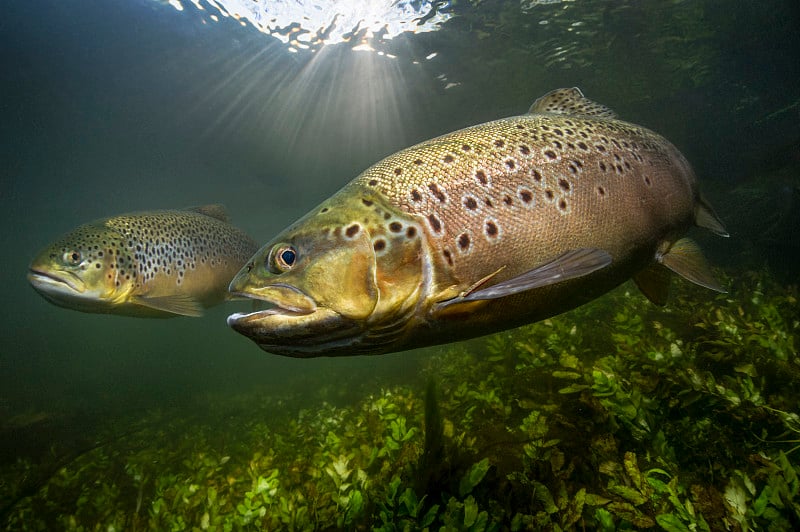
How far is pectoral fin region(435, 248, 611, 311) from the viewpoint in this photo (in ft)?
5.68

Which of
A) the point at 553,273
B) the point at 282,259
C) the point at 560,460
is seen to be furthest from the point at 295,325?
the point at 560,460

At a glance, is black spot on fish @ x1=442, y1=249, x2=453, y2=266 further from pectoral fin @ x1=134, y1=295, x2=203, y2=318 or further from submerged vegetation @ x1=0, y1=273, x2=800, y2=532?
pectoral fin @ x1=134, y1=295, x2=203, y2=318

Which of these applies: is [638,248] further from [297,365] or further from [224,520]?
[297,365]

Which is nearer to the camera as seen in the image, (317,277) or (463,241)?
(317,277)

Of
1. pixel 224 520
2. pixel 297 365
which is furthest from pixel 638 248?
pixel 297 365

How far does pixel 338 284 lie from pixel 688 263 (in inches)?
122

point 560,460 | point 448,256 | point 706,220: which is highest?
point 448,256

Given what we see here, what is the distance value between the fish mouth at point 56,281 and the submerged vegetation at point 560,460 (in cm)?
227

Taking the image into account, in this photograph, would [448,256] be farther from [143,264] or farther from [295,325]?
[143,264]

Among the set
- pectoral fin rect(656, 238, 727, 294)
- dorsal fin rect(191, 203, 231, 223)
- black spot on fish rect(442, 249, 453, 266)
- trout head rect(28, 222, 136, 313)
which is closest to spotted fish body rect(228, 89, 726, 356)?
black spot on fish rect(442, 249, 453, 266)

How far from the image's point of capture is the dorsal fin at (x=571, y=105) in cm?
327

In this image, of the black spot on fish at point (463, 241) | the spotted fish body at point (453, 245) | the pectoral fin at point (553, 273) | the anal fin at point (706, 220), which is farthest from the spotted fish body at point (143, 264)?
the anal fin at point (706, 220)

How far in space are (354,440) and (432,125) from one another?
61.8 ft

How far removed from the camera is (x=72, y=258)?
466cm
